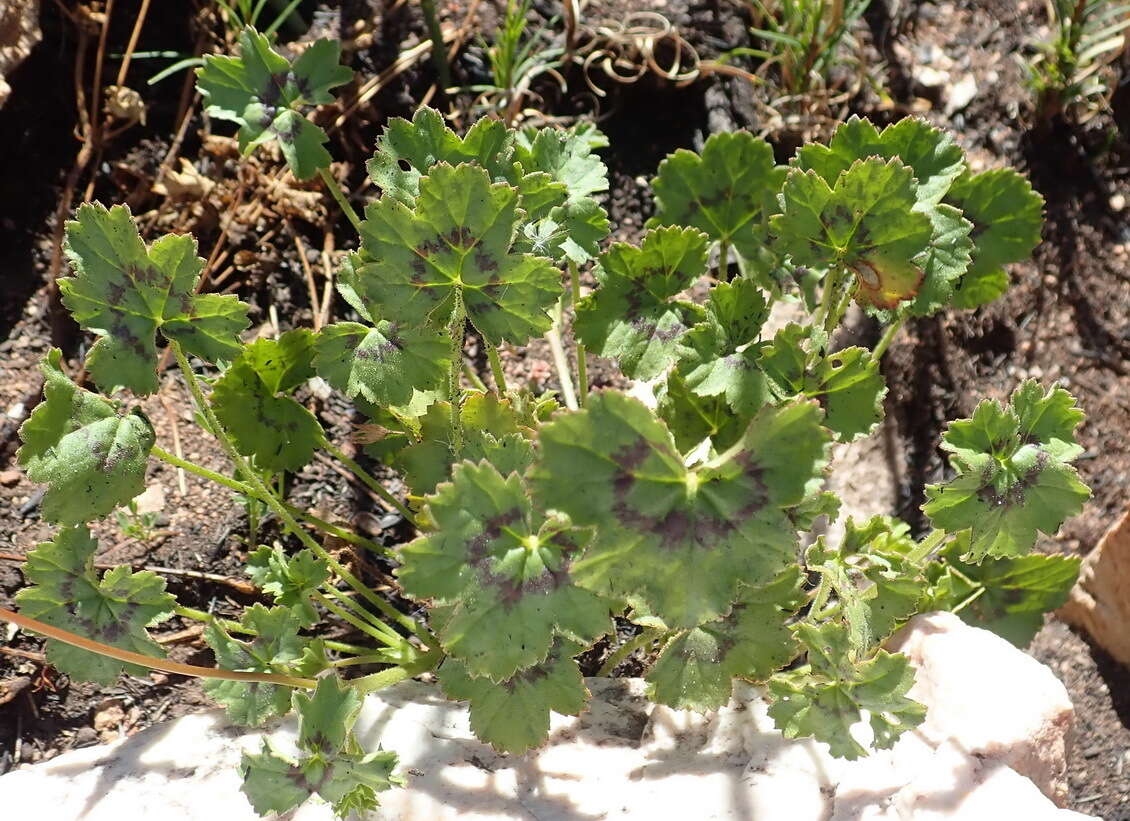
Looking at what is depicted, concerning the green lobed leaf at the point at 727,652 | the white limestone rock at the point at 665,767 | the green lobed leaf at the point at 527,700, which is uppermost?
the green lobed leaf at the point at 727,652

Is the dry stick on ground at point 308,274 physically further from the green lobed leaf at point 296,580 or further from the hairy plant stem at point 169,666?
the hairy plant stem at point 169,666

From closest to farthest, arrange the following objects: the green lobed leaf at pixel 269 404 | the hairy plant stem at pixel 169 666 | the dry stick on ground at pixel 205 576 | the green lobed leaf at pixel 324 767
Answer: the green lobed leaf at pixel 324 767, the hairy plant stem at pixel 169 666, the green lobed leaf at pixel 269 404, the dry stick on ground at pixel 205 576

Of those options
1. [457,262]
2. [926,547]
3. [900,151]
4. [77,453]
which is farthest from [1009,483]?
[77,453]

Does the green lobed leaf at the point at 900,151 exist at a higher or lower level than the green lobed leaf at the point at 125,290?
higher

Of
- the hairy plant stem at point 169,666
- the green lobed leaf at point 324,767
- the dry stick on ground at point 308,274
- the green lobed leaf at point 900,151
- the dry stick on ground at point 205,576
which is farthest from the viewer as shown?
the dry stick on ground at point 308,274

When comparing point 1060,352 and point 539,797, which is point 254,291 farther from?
point 1060,352

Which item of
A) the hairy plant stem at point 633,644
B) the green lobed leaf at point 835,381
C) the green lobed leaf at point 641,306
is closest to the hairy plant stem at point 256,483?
the hairy plant stem at point 633,644

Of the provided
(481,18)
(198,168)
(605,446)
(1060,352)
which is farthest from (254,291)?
(1060,352)

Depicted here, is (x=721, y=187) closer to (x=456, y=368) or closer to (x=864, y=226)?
(x=864, y=226)
